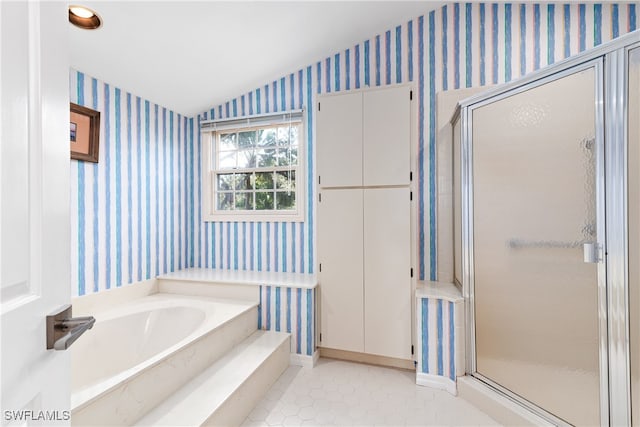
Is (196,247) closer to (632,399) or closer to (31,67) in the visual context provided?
(31,67)

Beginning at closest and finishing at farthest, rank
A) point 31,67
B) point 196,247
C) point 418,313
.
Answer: point 31,67, point 418,313, point 196,247

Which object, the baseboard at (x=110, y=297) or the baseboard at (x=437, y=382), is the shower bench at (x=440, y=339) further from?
the baseboard at (x=110, y=297)

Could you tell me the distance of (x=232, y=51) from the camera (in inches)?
89.8

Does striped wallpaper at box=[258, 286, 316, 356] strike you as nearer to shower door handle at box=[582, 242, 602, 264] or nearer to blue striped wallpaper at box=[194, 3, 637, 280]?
blue striped wallpaper at box=[194, 3, 637, 280]

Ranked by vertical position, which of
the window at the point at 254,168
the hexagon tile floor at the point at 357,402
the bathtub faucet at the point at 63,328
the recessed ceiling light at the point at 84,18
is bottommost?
the hexagon tile floor at the point at 357,402

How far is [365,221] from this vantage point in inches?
90.5

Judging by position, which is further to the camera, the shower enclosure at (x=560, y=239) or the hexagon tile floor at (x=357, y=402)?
the hexagon tile floor at (x=357, y=402)

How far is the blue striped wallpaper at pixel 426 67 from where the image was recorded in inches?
88.3

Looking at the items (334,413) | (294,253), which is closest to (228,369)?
(334,413)

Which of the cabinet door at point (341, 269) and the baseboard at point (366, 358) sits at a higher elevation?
the cabinet door at point (341, 269)

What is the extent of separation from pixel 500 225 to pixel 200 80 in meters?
2.64

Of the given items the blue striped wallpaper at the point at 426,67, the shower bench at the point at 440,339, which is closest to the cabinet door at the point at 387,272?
the shower bench at the point at 440,339

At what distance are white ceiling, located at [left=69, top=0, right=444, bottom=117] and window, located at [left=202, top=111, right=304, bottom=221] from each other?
0.40 metres

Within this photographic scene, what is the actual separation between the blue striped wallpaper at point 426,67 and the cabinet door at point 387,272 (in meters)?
0.39
